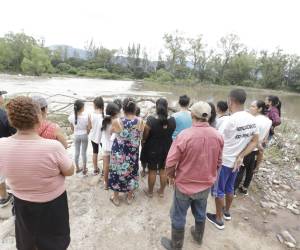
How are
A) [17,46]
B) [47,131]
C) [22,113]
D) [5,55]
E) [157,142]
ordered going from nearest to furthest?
[22,113] < [47,131] < [157,142] < [5,55] < [17,46]

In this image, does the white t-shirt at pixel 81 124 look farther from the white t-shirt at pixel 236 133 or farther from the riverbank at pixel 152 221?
the white t-shirt at pixel 236 133

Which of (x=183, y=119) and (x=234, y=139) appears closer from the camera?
(x=234, y=139)

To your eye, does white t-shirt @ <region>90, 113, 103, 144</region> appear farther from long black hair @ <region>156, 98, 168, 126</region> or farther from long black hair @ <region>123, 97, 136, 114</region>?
long black hair @ <region>156, 98, 168, 126</region>

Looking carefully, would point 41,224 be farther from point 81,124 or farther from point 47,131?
point 81,124

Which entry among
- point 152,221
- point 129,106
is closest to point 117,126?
point 129,106

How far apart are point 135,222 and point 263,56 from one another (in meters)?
51.1

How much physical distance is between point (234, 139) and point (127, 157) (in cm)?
140

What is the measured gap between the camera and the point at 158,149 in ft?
10.7

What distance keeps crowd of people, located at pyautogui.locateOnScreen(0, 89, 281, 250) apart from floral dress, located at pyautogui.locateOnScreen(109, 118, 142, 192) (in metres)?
0.01

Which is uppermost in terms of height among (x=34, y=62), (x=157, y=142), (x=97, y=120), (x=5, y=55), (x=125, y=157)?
(x=5, y=55)

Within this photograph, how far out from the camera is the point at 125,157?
10.2 feet

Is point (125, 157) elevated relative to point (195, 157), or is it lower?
lower

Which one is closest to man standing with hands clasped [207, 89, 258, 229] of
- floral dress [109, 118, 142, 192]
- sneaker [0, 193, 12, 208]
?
floral dress [109, 118, 142, 192]

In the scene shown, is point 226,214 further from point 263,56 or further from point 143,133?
point 263,56
